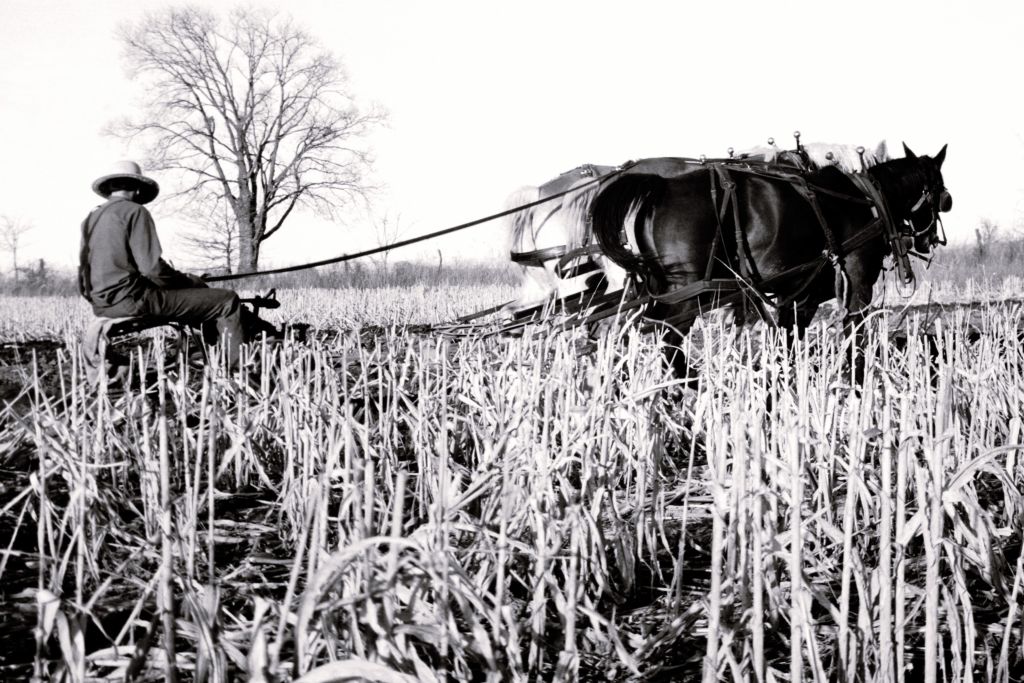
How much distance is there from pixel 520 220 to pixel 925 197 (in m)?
2.67

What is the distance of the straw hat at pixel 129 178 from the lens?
5.50 m

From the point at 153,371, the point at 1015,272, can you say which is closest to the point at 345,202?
the point at 1015,272

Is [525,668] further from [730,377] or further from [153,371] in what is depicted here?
[153,371]

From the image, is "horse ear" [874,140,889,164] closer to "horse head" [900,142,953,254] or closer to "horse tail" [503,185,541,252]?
"horse head" [900,142,953,254]

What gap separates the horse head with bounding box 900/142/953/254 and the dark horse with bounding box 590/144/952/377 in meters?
0.20

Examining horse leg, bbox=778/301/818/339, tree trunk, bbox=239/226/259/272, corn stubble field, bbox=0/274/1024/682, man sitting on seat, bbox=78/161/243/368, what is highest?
tree trunk, bbox=239/226/259/272

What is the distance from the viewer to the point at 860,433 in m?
2.28

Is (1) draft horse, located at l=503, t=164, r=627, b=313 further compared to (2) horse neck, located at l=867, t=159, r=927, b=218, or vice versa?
(2) horse neck, located at l=867, t=159, r=927, b=218

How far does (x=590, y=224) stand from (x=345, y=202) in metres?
29.5

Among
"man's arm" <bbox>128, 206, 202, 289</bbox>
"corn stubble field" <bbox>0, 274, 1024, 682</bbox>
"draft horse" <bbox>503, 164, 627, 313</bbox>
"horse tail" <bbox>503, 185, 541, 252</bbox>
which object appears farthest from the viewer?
"horse tail" <bbox>503, 185, 541, 252</bbox>

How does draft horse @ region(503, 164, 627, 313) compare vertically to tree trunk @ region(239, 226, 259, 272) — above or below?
below

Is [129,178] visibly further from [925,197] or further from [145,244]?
[925,197]

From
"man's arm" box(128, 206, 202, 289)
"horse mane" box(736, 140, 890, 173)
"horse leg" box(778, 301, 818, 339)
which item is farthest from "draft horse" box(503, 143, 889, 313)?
"man's arm" box(128, 206, 202, 289)

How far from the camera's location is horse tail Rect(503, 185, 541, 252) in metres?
6.27
